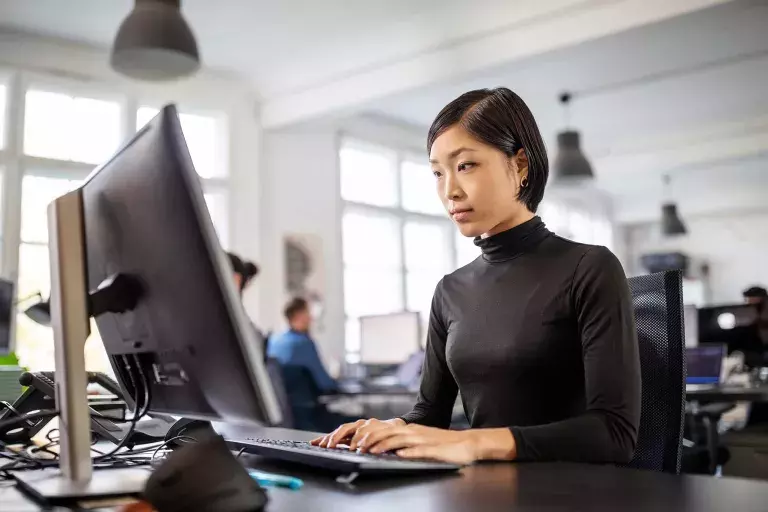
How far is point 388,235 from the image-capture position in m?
7.95

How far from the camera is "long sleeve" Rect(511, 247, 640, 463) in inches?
41.5

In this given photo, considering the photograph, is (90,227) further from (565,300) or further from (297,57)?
(297,57)

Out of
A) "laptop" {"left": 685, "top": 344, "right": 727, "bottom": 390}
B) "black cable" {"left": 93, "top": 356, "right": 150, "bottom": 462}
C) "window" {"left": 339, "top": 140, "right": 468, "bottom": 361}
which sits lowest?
"laptop" {"left": 685, "top": 344, "right": 727, "bottom": 390}

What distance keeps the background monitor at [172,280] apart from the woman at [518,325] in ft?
0.91

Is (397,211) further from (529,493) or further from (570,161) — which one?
(529,493)

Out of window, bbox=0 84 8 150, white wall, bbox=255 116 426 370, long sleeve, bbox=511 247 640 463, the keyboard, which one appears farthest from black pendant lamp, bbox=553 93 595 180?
the keyboard

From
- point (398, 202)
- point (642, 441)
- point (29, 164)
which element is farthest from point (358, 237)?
point (642, 441)

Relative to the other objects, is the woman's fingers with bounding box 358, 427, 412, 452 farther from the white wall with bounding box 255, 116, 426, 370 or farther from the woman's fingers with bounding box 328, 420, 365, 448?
the white wall with bounding box 255, 116, 426, 370

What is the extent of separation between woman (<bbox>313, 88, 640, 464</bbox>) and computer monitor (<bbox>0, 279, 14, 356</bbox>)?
2.07 meters

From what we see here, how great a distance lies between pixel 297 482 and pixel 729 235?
12916mm

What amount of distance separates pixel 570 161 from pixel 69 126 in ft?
12.5

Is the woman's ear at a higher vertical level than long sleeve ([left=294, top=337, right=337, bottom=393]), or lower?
higher

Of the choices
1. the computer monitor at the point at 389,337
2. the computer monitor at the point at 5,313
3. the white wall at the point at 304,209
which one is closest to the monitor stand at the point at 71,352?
the computer monitor at the point at 5,313

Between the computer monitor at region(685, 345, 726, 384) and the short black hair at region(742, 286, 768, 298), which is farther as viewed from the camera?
the short black hair at region(742, 286, 768, 298)
